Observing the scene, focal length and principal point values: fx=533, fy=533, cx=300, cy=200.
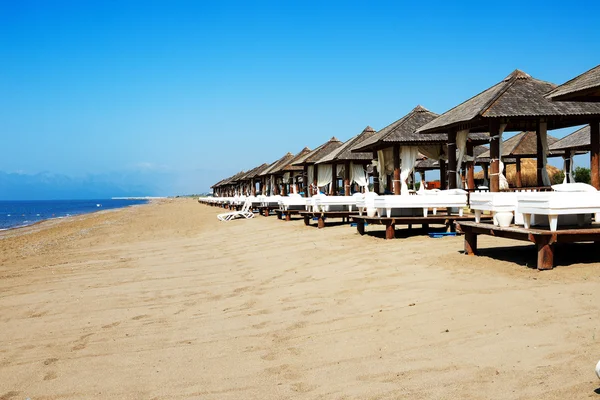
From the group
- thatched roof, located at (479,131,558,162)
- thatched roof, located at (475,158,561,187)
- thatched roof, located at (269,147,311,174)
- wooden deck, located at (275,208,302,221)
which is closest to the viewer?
wooden deck, located at (275,208,302,221)

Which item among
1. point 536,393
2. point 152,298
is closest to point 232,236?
point 152,298

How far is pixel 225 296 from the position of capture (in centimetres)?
658

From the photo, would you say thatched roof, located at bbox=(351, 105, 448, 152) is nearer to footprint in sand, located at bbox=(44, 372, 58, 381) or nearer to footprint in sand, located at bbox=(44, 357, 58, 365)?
footprint in sand, located at bbox=(44, 357, 58, 365)

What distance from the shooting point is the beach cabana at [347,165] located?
19.1 meters

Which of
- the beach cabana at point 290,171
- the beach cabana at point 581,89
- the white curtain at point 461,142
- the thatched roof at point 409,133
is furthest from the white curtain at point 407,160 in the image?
the beach cabana at point 290,171

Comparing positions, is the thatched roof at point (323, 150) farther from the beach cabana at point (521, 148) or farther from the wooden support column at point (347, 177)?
the beach cabana at point (521, 148)

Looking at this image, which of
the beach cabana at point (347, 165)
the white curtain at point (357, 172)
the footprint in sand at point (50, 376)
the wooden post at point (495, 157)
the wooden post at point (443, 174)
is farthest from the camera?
the white curtain at point (357, 172)

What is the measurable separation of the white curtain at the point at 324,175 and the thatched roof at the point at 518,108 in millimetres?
11386

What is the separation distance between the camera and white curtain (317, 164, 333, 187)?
23156mm

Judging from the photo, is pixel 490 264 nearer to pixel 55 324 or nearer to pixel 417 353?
pixel 417 353

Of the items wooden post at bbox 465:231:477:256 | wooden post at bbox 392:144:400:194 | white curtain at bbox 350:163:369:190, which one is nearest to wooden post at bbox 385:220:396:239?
wooden post at bbox 465:231:477:256

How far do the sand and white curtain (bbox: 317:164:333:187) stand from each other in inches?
571

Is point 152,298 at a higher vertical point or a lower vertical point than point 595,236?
lower

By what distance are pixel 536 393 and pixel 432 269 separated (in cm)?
395
